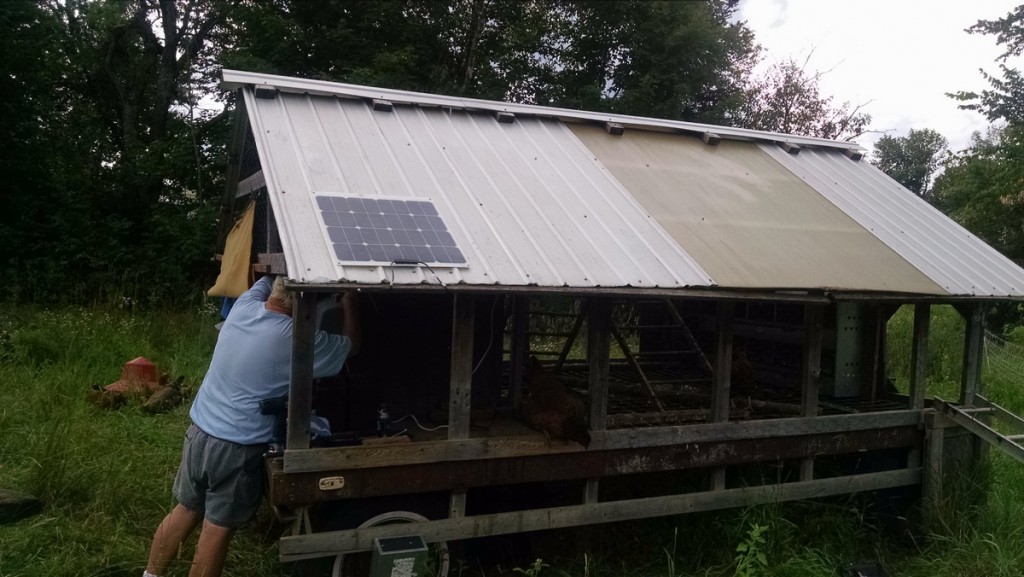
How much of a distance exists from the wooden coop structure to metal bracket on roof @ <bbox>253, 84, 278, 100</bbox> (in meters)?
0.02

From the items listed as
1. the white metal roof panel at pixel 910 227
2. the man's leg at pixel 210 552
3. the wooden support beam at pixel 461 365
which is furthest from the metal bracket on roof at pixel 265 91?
the white metal roof panel at pixel 910 227

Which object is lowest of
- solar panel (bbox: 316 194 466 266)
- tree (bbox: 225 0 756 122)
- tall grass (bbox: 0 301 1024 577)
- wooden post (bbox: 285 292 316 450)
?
tall grass (bbox: 0 301 1024 577)

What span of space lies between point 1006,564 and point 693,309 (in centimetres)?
397

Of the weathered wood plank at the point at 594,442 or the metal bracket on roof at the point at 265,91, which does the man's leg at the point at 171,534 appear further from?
the metal bracket on roof at the point at 265,91

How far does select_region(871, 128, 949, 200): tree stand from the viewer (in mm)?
36406

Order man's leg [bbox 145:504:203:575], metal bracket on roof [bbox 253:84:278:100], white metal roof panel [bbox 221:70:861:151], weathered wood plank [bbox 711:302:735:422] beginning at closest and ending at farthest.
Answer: man's leg [bbox 145:504:203:575] → weathered wood plank [bbox 711:302:735:422] → metal bracket on roof [bbox 253:84:278:100] → white metal roof panel [bbox 221:70:861:151]

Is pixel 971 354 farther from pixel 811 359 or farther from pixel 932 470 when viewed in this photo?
pixel 811 359

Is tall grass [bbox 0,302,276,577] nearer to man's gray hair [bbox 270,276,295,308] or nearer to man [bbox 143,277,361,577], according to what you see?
man [bbox 143,277,361,577]

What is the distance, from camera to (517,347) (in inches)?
219

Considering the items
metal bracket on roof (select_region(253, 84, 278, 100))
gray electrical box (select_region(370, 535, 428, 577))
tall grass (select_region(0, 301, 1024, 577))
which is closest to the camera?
gray electrical box (select_region(370, 535, 428, 577))

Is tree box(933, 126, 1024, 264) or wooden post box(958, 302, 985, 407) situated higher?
tree box(933, 126, 1024, 264)

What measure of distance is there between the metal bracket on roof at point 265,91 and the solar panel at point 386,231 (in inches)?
56.4

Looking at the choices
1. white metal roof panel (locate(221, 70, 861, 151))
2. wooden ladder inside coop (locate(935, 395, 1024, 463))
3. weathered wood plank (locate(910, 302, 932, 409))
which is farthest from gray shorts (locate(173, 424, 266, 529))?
wooden ladder inside coop (locate(935, 395, 1024, 463))

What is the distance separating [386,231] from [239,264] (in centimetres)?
241
